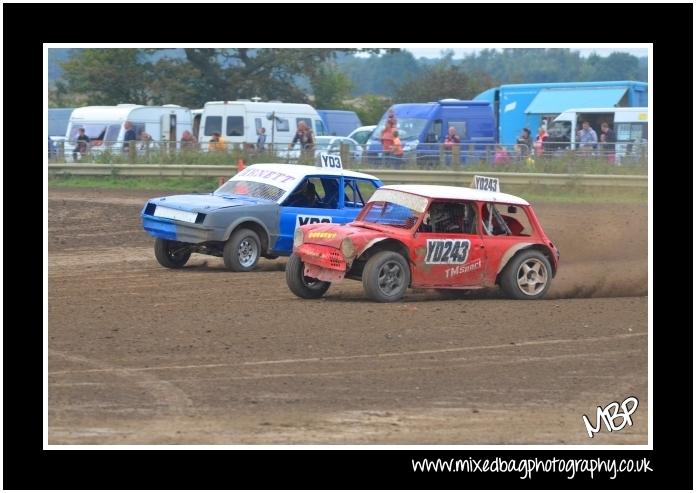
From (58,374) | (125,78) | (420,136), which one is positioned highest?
(125,78)

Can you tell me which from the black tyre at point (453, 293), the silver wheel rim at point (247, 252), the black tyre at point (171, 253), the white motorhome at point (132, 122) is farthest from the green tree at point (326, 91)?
the black tyre at point (453, 293)

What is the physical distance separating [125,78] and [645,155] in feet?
82.9

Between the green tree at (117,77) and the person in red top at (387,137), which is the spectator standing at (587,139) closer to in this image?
the person in red top at (387,137)

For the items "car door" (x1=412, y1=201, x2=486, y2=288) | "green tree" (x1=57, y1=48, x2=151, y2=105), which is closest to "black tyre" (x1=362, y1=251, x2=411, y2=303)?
"car door" (x1=412, y1=201, x2=486, y2=288)

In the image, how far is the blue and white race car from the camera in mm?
15305

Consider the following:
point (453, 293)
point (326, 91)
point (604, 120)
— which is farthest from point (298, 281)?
point (326, 91)

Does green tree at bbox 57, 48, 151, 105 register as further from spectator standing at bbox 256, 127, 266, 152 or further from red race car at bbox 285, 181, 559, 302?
red race car at bbox 285, 181, 559, 302

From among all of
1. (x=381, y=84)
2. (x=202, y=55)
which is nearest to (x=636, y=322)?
(x=202, y=55)

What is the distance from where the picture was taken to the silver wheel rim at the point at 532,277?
45.1ft

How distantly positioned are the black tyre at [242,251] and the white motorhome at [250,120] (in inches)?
717

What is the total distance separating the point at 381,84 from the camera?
84000mm

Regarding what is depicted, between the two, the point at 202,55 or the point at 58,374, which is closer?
the point at 58,374

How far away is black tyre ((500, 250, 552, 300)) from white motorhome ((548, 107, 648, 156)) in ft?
54.3

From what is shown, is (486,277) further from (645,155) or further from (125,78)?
(125,78)
